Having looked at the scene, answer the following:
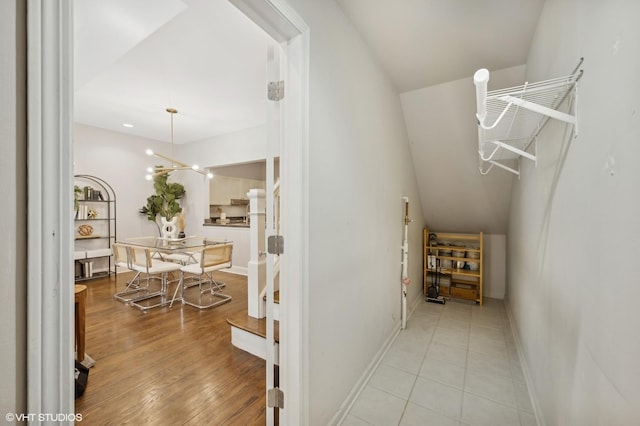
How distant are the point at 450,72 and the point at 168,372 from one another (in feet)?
11.9

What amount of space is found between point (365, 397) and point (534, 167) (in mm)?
2105

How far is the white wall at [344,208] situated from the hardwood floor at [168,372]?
25.7 inches

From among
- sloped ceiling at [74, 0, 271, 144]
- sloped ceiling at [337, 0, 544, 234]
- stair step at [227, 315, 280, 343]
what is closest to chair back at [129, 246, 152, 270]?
stair step at [227, 315, 280, 343]

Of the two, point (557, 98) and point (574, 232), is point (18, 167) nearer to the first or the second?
point (574, 232)

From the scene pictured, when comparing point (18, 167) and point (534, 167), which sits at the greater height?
point (534, 167)

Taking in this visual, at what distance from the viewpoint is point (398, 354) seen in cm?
237

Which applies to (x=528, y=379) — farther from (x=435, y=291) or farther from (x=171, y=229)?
(x=171, y=229)

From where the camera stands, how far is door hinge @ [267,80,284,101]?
4.39 feet

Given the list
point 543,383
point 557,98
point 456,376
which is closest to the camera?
point 557,98

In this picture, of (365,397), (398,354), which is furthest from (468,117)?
(365,397)

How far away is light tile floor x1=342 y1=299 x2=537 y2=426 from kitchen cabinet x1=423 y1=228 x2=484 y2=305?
0.95 metres

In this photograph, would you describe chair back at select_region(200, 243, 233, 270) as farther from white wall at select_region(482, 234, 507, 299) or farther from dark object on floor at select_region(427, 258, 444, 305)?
white wall at select_region(482, 234, 507, 299)

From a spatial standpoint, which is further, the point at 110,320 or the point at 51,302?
the point at 110,320

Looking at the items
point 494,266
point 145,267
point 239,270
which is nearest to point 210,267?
point 145,267
